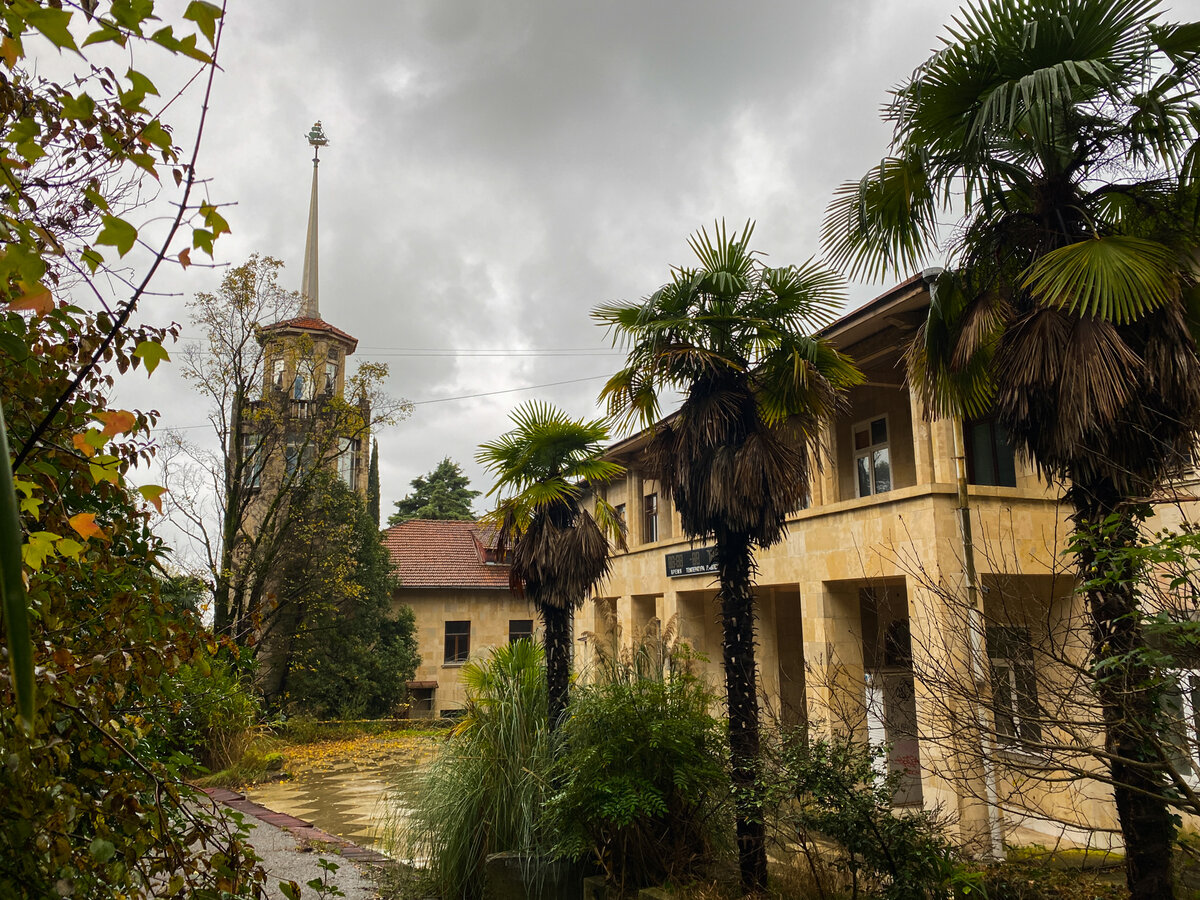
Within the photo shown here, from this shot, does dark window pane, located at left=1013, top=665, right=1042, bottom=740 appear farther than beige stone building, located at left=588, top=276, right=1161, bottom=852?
No

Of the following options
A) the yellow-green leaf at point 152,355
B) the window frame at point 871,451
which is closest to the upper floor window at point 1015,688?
the yellow-green leaf at point 152,355

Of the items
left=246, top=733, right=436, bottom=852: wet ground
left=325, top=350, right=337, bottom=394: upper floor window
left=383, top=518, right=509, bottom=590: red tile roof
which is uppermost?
left=325, top=350, right=337, bottom=394: upper floor window

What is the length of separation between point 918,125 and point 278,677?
2270cm

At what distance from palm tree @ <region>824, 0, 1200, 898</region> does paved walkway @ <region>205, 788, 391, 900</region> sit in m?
7.21

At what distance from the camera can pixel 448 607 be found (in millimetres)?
31812

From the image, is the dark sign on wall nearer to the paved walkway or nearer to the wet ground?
the wet ground

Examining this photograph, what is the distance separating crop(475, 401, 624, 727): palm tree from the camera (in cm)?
1059

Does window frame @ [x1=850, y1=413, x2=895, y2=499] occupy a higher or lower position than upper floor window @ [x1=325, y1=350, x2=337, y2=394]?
lower

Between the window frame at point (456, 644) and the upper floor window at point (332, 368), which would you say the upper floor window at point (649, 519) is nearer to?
the upper floor window at point (332, 368)

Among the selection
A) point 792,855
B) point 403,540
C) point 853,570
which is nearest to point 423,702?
point 403,540

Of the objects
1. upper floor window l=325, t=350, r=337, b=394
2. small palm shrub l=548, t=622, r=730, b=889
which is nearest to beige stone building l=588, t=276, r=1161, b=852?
small palm shrub l=548, t=622, r=730, b=889

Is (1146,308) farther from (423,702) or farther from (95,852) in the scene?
(423,702)

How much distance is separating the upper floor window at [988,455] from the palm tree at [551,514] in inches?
267

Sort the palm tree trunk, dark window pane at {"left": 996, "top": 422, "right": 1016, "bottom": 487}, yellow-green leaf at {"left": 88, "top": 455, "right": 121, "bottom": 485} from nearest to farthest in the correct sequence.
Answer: yellow-green leaf at {"left": 88, "top": 455, "right": 121, "bottom": 485} → the palm tree trunk → dark window pane at {"left": 996, "top": 422, "right": 1016, "bottom": 487}
